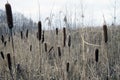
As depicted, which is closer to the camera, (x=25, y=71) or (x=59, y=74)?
(x=59, y=74)

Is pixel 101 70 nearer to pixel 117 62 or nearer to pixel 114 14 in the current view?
pixel 117 62

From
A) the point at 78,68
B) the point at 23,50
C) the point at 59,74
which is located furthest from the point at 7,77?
the point at 23,50

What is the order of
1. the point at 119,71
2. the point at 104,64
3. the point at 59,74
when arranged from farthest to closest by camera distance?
the point at 104,64, the point at 119,71, the point at 59,74

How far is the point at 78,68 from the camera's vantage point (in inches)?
149

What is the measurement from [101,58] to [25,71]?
1.26 metres

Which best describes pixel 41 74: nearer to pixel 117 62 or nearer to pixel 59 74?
pixel 59 74

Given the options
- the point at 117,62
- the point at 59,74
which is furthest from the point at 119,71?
the point at 59,74

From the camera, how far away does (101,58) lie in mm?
4434

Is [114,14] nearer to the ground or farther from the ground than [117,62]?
farther from the ground

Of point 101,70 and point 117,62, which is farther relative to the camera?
point 117,62

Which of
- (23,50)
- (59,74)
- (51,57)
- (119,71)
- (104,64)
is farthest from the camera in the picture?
(51,57)

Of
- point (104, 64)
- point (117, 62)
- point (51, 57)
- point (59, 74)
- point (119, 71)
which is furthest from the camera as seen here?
point (51, 57)

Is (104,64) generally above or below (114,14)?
below

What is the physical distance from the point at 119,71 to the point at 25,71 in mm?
1417
